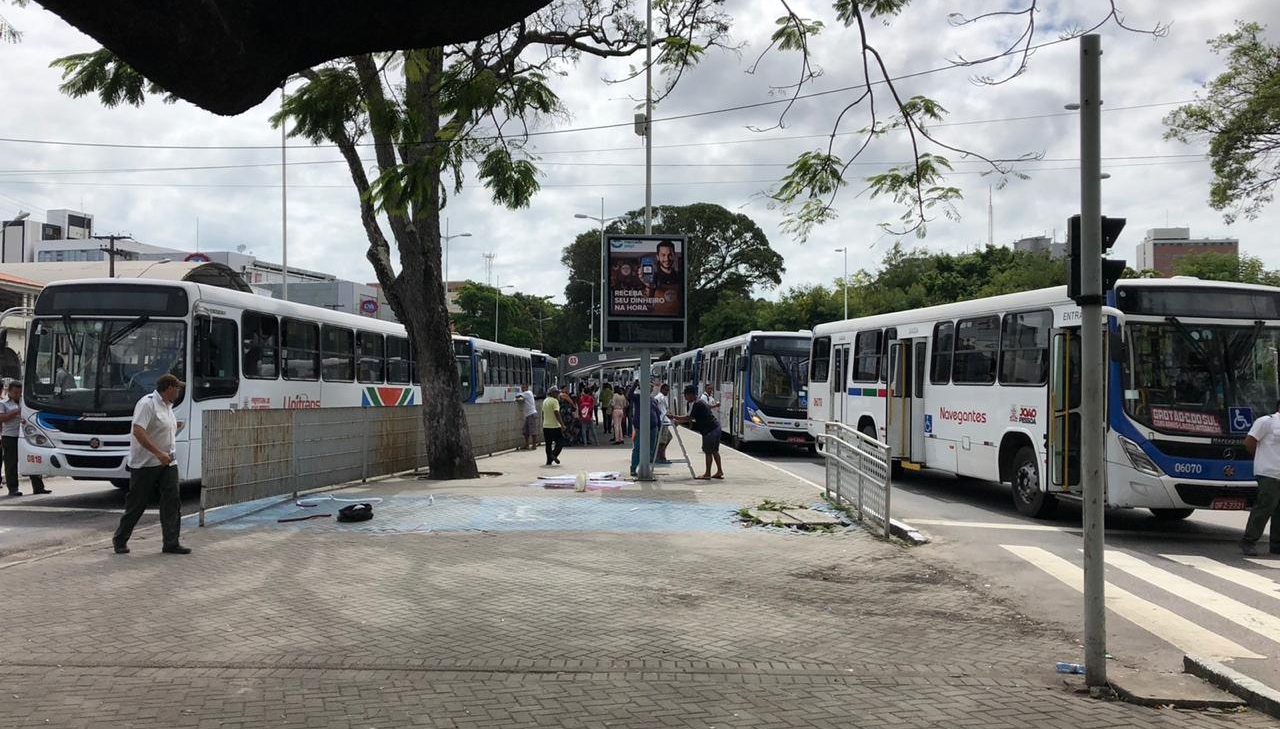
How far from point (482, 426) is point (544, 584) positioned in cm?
1533

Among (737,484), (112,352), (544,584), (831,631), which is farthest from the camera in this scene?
(737,484)

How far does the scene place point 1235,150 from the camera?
21.5m

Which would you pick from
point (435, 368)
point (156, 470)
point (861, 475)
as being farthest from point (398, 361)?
point (861, 475)

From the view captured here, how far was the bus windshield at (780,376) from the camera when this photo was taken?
2442 centimetres

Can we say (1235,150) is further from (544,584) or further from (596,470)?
(544,584)

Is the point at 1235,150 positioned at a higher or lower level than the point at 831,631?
higher

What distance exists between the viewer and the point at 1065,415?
1154cm

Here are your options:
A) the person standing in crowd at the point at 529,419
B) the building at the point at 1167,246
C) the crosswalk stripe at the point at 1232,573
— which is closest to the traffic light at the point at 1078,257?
the crosswalk stripe at the point at 1232,573

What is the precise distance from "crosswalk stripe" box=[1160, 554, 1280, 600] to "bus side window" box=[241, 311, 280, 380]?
1330 centimetres

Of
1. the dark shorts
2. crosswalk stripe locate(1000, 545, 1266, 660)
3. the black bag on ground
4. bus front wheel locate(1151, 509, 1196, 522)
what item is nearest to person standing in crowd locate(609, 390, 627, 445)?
the dark shorts

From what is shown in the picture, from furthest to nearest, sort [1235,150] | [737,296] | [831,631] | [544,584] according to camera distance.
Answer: [737,296] → [1235,150] → [544,584] → [831,631]

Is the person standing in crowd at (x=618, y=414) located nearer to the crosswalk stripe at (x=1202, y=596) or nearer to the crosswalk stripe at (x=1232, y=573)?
the crosswalk stripe at (x=1202, y=596)

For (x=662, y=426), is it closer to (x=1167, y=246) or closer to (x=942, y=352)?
(x=942, y=352)

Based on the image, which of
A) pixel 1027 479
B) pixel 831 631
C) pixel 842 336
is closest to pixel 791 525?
pixel 1027 479
